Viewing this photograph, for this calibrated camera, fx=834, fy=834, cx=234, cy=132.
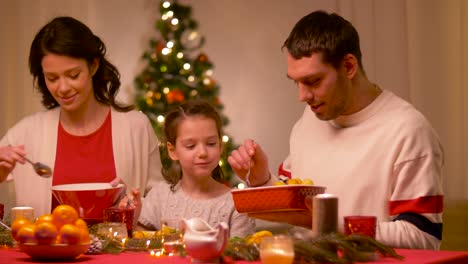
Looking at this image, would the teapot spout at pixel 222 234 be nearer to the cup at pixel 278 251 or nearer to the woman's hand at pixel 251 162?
the cup at pixel 278 251

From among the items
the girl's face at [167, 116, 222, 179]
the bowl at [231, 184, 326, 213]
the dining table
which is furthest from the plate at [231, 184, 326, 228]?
the girl's face at [167, 116, 222, 179]

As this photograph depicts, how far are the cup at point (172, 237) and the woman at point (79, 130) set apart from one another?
0.96m

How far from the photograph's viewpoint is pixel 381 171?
2674 mm

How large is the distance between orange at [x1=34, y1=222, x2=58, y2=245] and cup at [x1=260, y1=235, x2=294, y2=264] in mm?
552

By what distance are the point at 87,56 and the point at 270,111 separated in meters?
2.39

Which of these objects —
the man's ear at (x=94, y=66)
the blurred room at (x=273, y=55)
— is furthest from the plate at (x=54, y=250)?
the blurred room at (x=273, y=55)

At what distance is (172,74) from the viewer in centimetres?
548

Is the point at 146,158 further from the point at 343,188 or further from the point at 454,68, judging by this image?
the point at 454,68

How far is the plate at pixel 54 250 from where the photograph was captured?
2.08 m

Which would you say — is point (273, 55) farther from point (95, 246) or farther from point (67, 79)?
point (95, 246)

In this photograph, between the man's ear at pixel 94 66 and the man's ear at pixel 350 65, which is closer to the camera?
the man's ear at pixel 350 65

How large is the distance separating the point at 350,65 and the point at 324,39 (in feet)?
0.45

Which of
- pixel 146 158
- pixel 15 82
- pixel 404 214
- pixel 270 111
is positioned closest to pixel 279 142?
pixel 270 111

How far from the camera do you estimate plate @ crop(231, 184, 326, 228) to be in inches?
90.7
